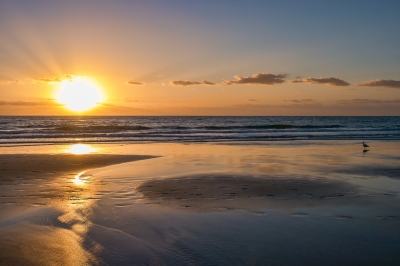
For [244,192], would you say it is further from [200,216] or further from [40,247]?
[40,247]

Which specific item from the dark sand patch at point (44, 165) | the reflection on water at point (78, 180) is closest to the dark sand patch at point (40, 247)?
the reflection on water at point (78, 180)

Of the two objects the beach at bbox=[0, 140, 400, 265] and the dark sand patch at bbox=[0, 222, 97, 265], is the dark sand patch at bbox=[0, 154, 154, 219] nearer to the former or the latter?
the beach at bbox=[0, 140, 400, 265]

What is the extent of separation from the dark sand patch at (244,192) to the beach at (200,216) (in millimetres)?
26

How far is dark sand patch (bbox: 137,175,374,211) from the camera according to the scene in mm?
8039

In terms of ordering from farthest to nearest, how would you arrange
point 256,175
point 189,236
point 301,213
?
point 256,175, point 301,213, point 189,236

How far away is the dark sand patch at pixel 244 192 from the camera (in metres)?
8.04

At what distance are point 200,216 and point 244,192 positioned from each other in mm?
2578

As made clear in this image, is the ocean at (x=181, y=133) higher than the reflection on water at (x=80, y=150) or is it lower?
higher

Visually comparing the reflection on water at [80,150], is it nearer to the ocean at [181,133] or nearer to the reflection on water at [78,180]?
the ocean at [181,133]

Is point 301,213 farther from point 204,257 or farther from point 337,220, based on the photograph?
point 204,257

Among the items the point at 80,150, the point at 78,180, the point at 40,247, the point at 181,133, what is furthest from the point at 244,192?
the point at 181,133

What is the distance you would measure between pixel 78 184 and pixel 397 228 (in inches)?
335

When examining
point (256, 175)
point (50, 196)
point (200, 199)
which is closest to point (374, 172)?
point (256, 175)

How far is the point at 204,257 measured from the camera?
16.3 ft
